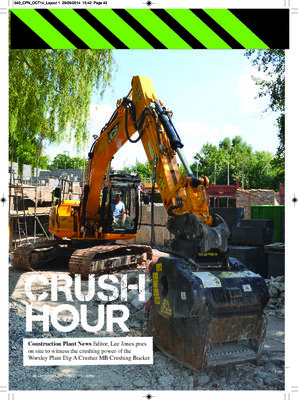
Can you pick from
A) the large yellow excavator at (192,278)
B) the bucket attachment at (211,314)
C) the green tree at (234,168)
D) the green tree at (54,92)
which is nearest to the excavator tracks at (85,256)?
the green tree at (54,92)

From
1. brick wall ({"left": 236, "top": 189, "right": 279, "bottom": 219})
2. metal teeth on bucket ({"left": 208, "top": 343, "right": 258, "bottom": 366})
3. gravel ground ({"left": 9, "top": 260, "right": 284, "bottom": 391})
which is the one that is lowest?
gravel ground ({"left": 9, "top": 260, "right": 284, "bottom": 391})

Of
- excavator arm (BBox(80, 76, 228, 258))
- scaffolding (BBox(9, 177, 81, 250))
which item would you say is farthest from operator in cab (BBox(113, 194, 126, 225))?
scaffolding (BBox(9, 177, 81, 250))

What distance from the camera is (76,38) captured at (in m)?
3.61

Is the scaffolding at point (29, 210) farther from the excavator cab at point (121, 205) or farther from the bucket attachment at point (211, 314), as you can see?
the bucket attachment at point (211, 314)

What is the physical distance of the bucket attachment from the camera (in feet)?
12.3

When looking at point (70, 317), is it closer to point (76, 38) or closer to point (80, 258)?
point (80, 258)

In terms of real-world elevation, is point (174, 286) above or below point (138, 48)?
below

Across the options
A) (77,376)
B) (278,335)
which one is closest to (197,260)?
(77,376)

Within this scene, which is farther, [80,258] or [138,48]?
[80,258]

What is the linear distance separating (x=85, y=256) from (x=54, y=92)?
374 centimetres

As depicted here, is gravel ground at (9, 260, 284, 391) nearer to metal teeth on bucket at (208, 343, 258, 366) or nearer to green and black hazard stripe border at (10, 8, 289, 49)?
metal teeth on bucket at (208, 343, 258, 366)

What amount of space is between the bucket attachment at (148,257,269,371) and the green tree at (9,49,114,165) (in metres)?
4.32
